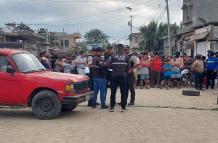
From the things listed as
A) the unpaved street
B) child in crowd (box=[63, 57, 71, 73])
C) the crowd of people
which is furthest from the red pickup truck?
child in crowd (box=[63, 57, 71, 73])

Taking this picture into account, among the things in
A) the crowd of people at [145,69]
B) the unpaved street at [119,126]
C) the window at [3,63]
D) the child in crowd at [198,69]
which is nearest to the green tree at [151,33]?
the crowd of people at [145,69]

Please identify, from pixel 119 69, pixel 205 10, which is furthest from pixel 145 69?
pixel 205 10

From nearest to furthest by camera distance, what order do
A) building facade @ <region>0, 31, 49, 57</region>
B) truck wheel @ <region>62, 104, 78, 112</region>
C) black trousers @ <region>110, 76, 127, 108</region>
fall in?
truck wheel @ <region>62, 104, 78, 112</region> → black trousers @ <region>110, 76, 127, 108</region> → building facade @ <region>0, 31, 49, 57</region>

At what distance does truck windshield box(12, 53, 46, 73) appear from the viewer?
38.2ft

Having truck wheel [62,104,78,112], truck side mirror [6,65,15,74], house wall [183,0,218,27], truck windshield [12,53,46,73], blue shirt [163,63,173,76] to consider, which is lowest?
truck wheel [62,104,78,112]

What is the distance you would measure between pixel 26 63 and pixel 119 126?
3.42m

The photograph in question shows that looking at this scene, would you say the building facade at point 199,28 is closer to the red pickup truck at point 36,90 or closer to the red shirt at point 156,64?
the red shirt at point 156,64

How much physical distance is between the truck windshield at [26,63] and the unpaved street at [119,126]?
127cm

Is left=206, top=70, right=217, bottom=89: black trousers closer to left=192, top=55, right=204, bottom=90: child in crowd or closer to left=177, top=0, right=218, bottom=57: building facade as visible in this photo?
left=192, top=55, right=204, bottom=90: child in crowd

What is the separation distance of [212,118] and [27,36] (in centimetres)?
2909

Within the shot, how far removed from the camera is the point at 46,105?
11.4 metres

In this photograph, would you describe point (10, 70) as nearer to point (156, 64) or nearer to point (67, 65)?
point (67, 65)

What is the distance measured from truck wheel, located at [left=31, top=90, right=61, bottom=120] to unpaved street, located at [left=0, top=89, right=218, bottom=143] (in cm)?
21

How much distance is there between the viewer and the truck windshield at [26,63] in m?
11.6
